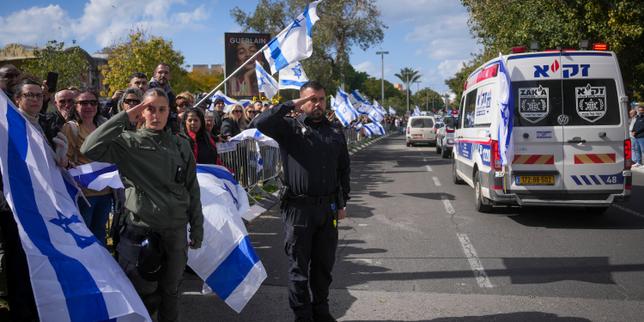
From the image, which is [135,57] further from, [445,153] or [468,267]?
[468,267]

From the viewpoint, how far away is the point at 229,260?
4.66 metres

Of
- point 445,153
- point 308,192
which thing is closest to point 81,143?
point 308,192

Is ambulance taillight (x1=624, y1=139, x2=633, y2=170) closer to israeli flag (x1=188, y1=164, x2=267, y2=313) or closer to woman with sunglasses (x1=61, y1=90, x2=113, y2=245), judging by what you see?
israeli flag (x1=188, y1=164, x2=267, y2=313)

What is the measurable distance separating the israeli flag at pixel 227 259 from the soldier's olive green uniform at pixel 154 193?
70 centimetres

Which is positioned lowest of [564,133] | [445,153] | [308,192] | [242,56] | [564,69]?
[445,153]

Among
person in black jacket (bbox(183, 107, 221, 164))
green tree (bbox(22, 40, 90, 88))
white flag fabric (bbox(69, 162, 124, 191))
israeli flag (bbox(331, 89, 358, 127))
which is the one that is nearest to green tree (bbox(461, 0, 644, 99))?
israeli flag (bbox(331, 89, 358, 127))

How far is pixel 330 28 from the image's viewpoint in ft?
123

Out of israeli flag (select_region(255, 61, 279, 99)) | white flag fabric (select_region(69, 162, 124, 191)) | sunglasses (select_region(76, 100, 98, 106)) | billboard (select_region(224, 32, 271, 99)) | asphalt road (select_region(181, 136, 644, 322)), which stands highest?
billboard (select_region(224, 32, 271, 99))

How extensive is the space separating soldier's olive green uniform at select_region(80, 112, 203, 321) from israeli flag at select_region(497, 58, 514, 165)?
5.51 m

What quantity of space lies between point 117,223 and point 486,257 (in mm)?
4341

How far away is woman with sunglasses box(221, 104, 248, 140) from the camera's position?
10258 mm

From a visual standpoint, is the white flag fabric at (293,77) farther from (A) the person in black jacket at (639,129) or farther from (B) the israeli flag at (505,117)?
(A) the person in black jacket at (639,129)

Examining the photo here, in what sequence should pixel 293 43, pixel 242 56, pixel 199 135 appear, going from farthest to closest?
pixel 242 56
pixel 293 43
pixel 199 135

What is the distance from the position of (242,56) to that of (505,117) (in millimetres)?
15743
